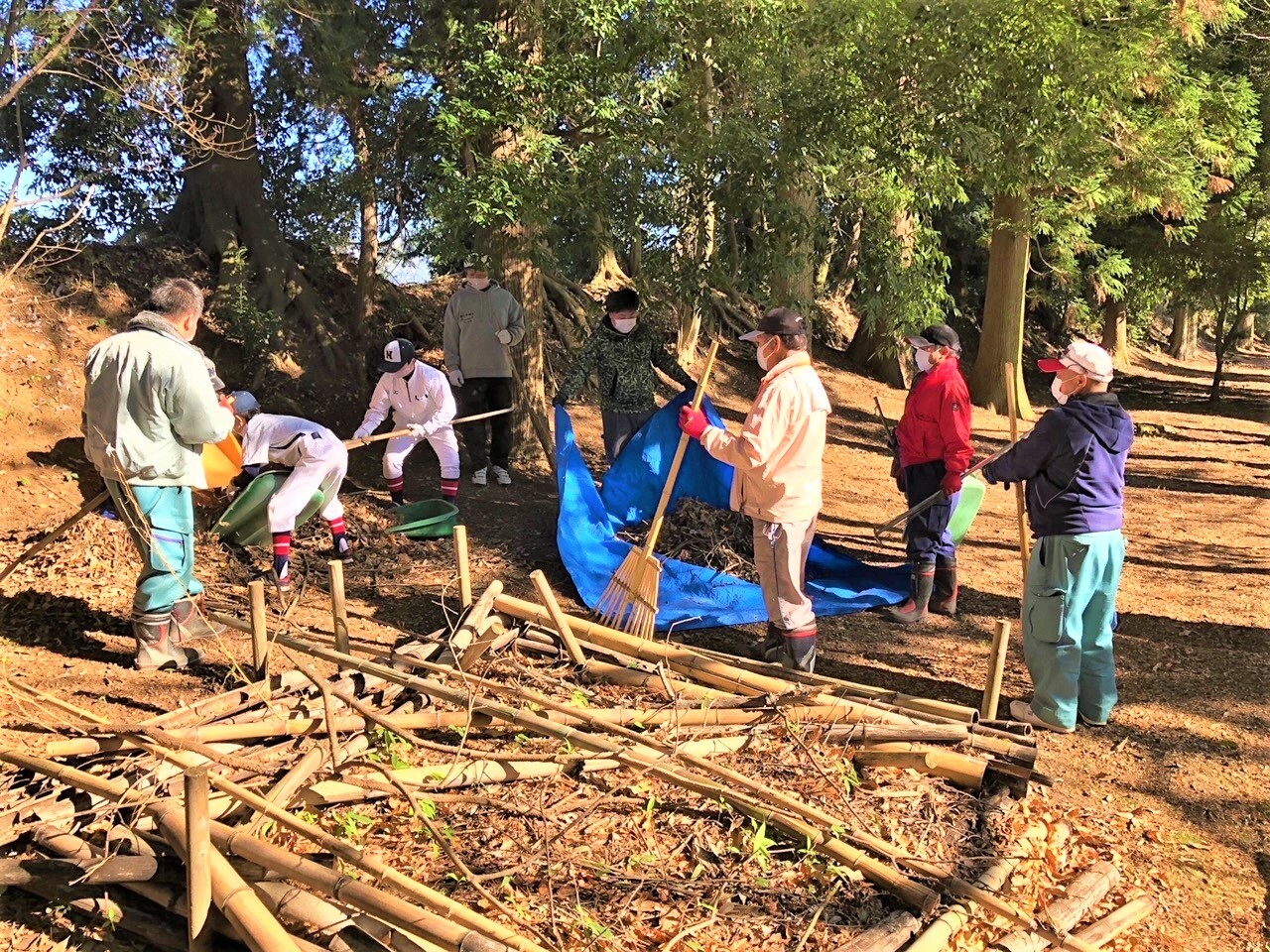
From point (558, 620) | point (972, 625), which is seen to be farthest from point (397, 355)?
point (972, 625)

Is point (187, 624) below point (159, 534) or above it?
below

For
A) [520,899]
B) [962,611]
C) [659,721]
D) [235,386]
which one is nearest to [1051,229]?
[962,611]

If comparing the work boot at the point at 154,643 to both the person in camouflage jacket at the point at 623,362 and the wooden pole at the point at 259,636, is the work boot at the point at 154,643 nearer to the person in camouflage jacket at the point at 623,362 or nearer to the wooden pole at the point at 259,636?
the wooden pole at the point at 259,636

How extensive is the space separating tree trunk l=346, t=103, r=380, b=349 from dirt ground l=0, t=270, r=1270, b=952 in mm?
1356

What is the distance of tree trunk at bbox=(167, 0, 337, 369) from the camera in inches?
327

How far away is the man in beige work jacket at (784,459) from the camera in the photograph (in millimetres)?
4613

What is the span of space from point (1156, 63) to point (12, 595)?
11.4m

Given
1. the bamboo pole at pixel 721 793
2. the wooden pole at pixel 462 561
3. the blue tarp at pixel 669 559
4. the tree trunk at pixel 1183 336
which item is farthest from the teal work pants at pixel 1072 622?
the tree trunk at pixel 1183 336

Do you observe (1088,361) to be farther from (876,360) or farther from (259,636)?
(876,360)

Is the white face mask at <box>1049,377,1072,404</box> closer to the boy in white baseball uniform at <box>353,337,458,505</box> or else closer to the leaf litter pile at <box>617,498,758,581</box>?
the leaf litter pile at <box>617,498,758,581</box>

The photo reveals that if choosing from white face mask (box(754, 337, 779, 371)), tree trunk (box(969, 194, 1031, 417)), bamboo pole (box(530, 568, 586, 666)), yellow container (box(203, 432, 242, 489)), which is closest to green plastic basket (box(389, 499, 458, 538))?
yellow container (box(203, 432, 242, 489))

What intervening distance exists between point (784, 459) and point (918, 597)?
1.84 metres

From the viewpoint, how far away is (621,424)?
7035 millimetres

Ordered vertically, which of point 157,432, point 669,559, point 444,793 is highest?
point 157,432
